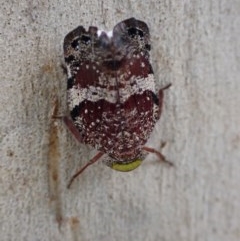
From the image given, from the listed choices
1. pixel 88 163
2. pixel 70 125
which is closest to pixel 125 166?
pixel 88 163

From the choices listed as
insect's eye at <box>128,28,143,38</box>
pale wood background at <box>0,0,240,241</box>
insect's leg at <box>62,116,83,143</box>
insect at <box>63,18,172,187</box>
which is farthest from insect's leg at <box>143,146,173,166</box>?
insect's eye at <box>128,28,143,38</box>

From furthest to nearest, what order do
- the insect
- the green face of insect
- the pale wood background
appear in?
the green face of insect
the pale wood background
the insect

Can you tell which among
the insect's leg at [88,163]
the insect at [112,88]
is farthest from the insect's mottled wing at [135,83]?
the insect's leg at [88,163]

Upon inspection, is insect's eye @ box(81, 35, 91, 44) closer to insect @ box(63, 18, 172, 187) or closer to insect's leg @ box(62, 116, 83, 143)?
insect @ box(63, 18, 172, 187)

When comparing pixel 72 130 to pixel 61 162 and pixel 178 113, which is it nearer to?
pixel 61 162

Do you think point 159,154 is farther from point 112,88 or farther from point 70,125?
point 112,88

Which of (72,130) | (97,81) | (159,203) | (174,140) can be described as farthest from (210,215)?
(97,81)

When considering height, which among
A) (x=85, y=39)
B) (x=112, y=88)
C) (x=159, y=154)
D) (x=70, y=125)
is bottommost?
(x=159, y=154)

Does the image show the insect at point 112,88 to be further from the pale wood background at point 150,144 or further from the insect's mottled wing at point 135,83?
the pale wood background at point 150,144
